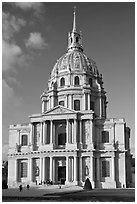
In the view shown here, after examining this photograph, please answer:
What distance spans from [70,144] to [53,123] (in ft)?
16.4

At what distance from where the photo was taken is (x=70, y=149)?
2436 inches

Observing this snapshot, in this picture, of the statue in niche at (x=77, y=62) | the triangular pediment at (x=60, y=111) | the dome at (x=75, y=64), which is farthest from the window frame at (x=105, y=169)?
the statue in niche at (x=77, y=62)

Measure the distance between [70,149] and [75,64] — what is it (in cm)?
2114

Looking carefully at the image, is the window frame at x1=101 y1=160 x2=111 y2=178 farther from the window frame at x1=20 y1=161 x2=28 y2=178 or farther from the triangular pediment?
the window frame at x1=20 y1=161 x2=28 y2=178

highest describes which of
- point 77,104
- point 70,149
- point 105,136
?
point 77,104

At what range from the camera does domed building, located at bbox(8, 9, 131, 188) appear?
203 ft

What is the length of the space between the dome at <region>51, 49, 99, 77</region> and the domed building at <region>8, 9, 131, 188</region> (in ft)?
21.2

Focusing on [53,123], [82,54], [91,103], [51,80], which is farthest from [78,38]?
[53,123]

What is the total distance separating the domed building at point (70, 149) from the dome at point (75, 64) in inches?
255

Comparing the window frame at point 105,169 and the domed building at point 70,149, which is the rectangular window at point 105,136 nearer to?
the domed building at point 70,149

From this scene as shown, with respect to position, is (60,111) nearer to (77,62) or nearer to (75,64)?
(75,64)

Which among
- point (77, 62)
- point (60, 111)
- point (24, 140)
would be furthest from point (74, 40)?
point (24, 140)

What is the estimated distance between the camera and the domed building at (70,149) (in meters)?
61.9

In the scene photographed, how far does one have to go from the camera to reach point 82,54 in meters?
78.6
